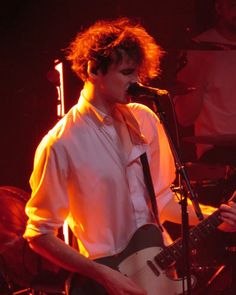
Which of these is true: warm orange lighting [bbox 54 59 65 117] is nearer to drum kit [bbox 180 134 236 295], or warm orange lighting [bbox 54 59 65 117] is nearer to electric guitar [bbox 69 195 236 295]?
drum kit [bbox 180 134 236 295]

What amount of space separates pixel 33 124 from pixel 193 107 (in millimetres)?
1185

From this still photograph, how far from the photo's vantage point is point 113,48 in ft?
10.5

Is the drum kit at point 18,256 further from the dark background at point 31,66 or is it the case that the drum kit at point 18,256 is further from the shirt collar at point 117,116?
the shirt collar at point 117,116

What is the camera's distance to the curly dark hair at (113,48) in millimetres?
3186

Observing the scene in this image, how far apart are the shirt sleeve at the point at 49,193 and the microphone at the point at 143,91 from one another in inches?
17.1

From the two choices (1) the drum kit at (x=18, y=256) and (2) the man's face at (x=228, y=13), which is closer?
(1) the drum kit at (x=18, y=256)

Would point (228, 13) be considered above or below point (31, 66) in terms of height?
above

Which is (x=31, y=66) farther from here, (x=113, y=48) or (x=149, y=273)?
(x=149, y=273)

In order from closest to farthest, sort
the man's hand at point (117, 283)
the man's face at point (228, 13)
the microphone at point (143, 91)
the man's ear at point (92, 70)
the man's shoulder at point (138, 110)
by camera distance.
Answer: the microphone at point (143, 91) → the man's hand at point (117, 283) → the man's ear at point (92, 70) → the man's shoulder at point (138, 110) → the man's face at point (228, 13)

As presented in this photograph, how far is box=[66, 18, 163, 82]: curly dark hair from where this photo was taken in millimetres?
3186

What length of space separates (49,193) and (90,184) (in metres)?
0.20

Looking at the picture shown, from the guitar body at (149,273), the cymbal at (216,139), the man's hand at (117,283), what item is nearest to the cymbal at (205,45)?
the cymbal at (216,139)

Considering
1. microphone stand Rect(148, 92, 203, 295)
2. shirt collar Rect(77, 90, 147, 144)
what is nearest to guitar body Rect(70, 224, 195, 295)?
microphone stand Rect(148, 92, 203, 295)

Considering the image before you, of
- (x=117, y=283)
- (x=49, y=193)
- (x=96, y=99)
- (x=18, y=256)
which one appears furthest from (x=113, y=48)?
(x=18, y=256)
